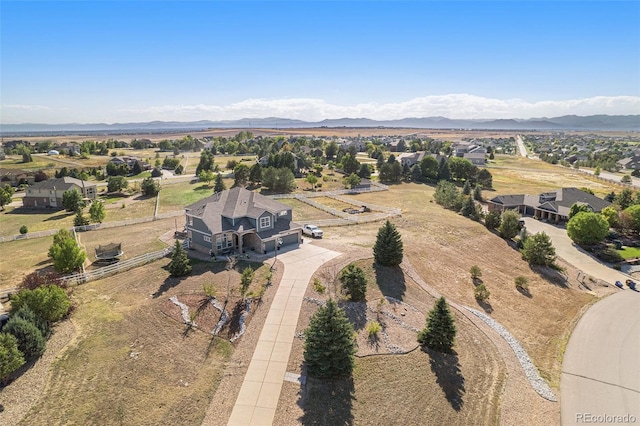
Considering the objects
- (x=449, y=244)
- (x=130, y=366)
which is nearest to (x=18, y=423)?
(x=130, y=366)

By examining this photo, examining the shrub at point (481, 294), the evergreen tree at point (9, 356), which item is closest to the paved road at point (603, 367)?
the shrub at point (481, 294)

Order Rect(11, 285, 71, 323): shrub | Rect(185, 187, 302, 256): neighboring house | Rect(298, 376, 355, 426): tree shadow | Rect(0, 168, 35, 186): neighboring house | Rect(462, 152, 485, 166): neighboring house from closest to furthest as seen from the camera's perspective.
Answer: Rect(298, 376, 355, 426): tree shadow, Rect(11, 285, 71, 323): shrub, Rect(185, 187, 302, 256): neighboring house, Rect(0, 168, 35, 186): neighboring house, Rect(462, 152, 485, 166): neighboring house

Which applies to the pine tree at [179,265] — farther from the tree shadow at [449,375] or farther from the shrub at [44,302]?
the tree shadow at [449,375]

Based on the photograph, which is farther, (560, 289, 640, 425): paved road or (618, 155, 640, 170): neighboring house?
(618, 155, 640, 170): neighboring house

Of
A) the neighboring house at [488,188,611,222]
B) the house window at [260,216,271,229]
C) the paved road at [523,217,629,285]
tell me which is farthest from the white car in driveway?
the neighboring house at [488,188,611,222]

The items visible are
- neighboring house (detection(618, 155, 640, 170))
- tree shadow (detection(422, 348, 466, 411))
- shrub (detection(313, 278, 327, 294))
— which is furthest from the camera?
neighboring house (detection(618, 155, 640, 170))

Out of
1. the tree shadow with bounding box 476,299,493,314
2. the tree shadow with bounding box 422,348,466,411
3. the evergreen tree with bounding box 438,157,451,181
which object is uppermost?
the evergreen tree with bounding box 438,157,451,181

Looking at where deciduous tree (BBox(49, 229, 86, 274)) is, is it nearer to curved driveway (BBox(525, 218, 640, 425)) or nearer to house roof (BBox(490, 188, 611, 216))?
curved driveway (BBox(525, 218, 640, 425))

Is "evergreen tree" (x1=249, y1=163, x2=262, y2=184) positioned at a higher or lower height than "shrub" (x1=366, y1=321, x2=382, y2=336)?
higher
